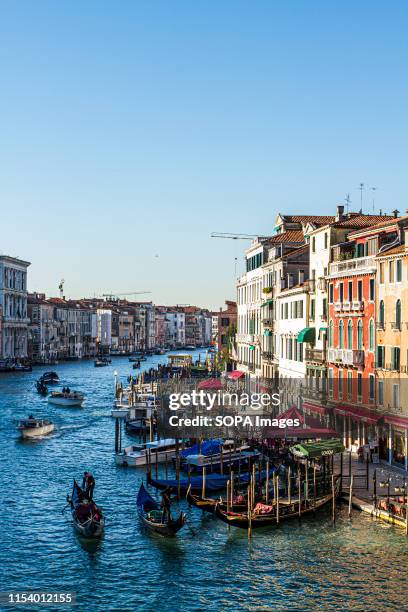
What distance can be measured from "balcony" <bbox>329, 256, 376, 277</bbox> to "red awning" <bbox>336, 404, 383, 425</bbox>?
4264 mm

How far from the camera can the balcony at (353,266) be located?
27.2 m

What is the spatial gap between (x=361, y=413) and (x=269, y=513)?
7080mm

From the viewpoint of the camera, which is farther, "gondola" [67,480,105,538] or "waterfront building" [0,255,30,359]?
"waterfront building" [0,255,30,359]

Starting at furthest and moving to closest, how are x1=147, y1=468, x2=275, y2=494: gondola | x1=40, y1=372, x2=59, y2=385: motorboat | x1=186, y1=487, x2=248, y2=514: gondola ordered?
x1=40, y1=372, x2=59, y2=385: motorboat, x1=147, y1=468, x2=275, y2=494: gondola, x1=186, y1=487, x2=248, y2=514: gondola

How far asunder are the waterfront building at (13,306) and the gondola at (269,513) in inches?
2982

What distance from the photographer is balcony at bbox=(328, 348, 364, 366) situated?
90.6 ft

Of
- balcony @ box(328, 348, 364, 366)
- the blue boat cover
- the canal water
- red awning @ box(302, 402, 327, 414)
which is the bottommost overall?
the canal water

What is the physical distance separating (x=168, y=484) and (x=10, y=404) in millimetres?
28827

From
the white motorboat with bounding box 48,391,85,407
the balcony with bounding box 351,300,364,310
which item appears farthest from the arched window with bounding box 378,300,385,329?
the white motorboat with bounding box 48,391,85,407

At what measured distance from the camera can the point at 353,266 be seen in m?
28.5

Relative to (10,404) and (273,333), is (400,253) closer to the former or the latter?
(273,333)

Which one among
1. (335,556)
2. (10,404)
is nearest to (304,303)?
(335,556)

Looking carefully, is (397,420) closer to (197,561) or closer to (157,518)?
(157,518)

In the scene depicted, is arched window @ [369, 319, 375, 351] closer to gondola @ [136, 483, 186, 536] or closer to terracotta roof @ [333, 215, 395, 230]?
terracotta roof @ [333, 215, 395, 230]
